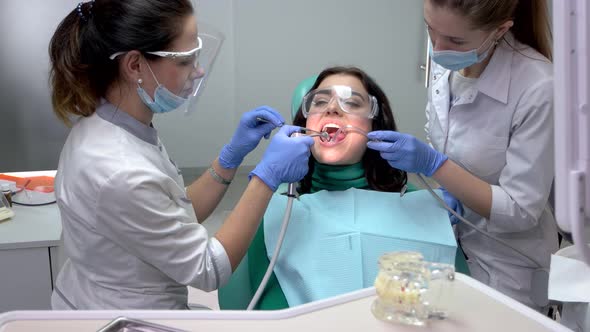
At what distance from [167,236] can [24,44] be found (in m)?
3.13

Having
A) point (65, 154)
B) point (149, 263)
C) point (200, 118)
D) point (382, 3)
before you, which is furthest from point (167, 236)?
point (382, 3)

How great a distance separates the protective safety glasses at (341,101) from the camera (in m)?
1.83

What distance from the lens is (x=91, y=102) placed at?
1442 millimetres

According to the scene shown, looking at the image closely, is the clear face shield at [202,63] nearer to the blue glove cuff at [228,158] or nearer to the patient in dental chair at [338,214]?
the blue glove cuff at [228,158]

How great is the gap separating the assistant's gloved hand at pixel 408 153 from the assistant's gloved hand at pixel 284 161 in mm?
212

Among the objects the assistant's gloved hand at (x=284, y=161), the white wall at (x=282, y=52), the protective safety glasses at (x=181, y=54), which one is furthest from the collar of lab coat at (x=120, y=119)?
the white wall at (x=282, y=52)

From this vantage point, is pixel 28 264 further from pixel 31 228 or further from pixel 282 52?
pixel 282 52

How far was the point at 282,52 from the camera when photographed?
4.36 meters

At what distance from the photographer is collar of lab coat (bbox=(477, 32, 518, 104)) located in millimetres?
1587

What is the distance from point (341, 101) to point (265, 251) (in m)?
0.55

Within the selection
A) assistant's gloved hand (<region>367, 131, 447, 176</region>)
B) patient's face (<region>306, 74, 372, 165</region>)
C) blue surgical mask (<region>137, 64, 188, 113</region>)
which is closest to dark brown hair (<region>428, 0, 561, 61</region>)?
assistant's gloved hand (<region>367, 131, 447, 176</region>)

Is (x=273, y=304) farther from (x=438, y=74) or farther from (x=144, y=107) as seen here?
(x=438, y=74)

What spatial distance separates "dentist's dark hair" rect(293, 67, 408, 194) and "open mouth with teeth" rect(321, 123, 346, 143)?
157 mm

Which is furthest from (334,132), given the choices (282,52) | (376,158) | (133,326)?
(282,52)
